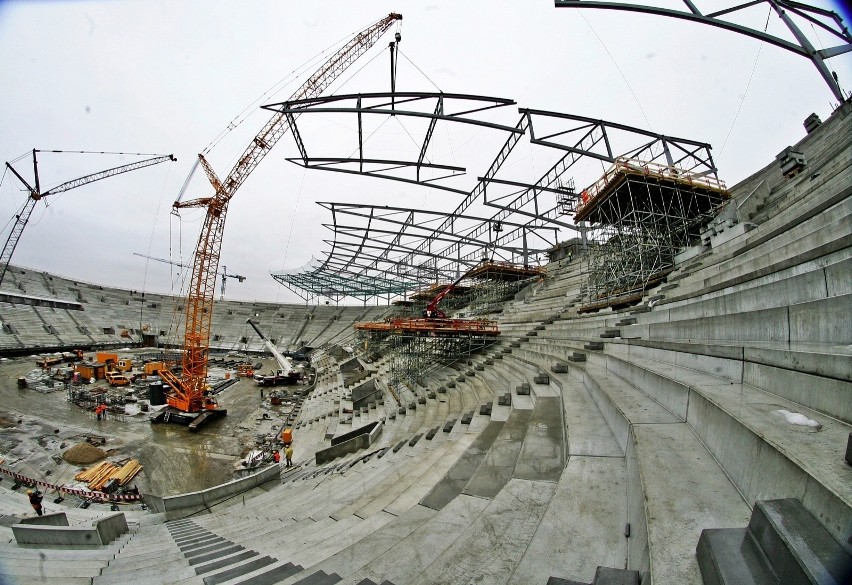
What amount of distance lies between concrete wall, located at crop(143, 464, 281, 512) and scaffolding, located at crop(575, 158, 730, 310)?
11.8 m

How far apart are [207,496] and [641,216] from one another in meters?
17.0

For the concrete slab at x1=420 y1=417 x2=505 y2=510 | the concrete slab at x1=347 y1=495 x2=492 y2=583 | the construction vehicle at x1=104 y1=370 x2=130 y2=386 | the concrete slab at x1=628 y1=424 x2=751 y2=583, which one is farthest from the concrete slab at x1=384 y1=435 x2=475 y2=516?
the construction vehicle at x1=104 y1=370 x2=130 y2=386

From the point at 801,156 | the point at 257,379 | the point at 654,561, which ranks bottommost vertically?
the point at 257,379

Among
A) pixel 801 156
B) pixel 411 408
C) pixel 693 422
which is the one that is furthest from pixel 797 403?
pixel 801 156

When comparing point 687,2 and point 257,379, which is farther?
point 257,379

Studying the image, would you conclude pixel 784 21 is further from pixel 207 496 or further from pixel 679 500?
pixel 207 496

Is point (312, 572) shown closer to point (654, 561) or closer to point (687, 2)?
Answer: point (654, 561)

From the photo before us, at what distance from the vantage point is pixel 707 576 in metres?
1.40

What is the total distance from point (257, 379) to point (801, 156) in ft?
105

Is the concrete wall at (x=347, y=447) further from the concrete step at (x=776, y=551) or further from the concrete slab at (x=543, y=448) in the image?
the concrete step at (x=776, y=551)

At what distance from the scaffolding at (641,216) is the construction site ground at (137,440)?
15169 mm

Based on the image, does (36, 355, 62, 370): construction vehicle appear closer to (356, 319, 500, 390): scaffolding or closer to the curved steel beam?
(356, 319, 500, 390): scaffolding

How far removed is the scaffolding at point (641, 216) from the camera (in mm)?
11199

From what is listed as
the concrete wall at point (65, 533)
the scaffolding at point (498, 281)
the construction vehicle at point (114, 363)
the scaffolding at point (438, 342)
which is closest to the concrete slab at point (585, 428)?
the concrete wall at point (65, 533)
